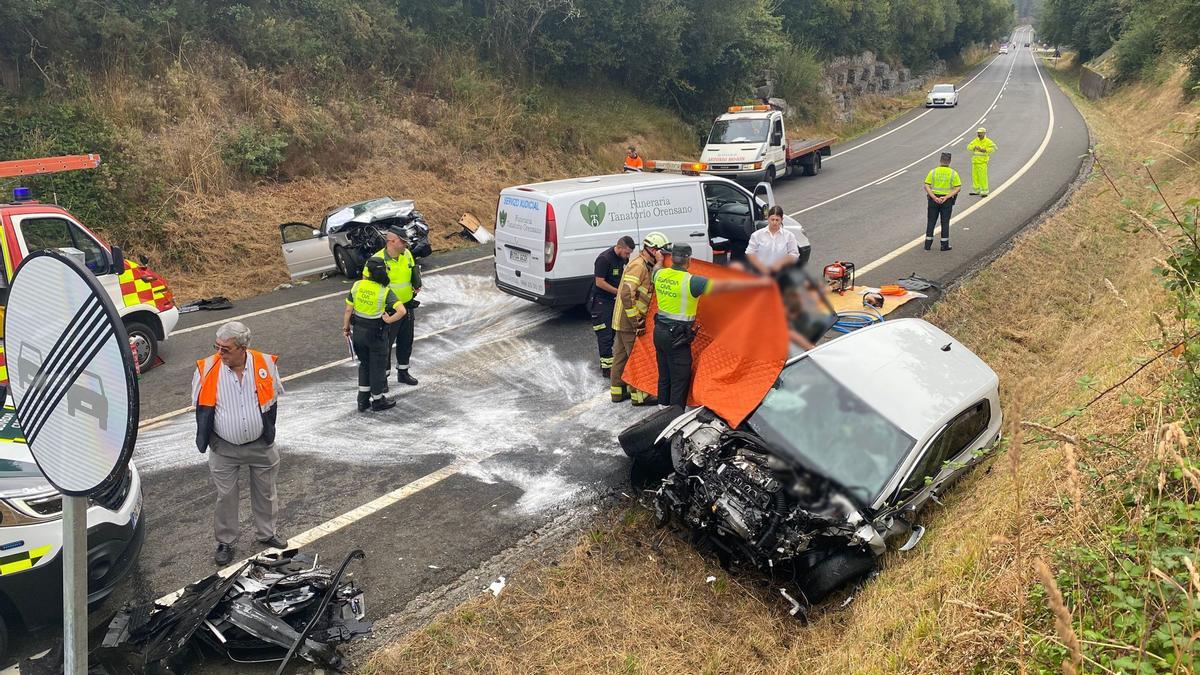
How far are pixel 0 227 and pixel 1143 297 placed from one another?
39.8 ft

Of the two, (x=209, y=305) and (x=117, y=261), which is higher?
(x=117, y=261)

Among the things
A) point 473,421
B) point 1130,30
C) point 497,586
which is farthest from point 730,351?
point 1130,30

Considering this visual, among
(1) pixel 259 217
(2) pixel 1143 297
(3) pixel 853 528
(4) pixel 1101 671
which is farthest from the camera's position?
(1) pixel 259 217

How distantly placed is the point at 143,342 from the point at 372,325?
11.1 ft

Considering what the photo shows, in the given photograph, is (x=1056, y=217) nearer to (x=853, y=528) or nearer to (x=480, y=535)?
(x=853, y=528)

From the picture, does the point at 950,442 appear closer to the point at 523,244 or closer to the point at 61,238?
the point at 523,244

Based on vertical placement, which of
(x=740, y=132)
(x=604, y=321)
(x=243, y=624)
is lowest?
(x=740, y=132)

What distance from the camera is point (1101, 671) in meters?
3.26

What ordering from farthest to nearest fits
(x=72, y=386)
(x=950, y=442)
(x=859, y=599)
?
(x=950, y=442) → (x=859, y=599) → (x=72, y=386)

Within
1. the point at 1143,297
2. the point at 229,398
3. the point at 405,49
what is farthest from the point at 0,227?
the point at 405,49

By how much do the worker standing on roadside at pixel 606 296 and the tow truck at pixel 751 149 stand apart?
41.8 feet

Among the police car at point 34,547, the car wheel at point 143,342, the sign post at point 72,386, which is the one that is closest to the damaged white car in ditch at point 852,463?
the sign post at point 72,386

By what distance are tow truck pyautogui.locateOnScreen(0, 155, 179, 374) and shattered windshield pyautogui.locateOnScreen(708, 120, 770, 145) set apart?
639 inches

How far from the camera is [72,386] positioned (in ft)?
7.92
